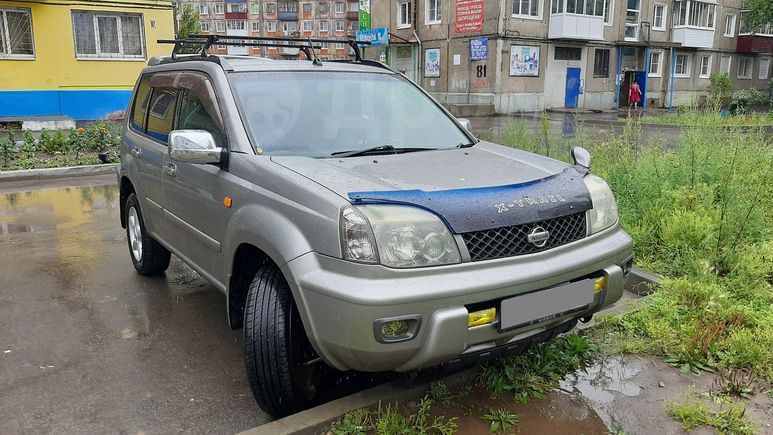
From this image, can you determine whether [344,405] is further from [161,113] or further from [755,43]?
[755,43]

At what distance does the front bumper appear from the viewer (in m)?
2.48

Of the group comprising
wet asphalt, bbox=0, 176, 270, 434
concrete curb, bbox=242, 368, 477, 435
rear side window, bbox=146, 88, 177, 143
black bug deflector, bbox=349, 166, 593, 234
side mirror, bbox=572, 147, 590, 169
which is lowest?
wet asphalt, bbox=0, 176, 270, 434

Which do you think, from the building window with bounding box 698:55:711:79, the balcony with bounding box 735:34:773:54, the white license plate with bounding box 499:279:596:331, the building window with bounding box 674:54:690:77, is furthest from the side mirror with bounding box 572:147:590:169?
the balcony with bounding box 735:34:773:54

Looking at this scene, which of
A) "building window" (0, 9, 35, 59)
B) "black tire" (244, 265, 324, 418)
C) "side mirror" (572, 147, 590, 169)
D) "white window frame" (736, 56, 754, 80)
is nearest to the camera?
"black tire" (244, 265, 324, 418)

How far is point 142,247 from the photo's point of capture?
5.30 m

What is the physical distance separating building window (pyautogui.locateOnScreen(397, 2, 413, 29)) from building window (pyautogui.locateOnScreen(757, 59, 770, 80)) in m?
26.6

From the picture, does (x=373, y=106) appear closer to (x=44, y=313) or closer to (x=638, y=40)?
(x=44, y=313)

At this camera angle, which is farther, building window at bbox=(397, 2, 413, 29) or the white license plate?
building window at bbox=(397, 2, 413, 29)

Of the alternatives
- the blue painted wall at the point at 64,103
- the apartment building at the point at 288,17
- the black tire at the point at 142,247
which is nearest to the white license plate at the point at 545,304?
the black tire at the point at 142,247

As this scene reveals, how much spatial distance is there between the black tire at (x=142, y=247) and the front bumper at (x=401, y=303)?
2.92 m

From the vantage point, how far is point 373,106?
3963 millimetres

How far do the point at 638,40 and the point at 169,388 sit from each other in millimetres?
38110

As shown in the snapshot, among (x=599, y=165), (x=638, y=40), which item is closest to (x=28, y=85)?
(x=599, y=165)

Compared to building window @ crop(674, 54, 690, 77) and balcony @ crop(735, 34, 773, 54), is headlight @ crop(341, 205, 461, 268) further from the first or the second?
balcony @ crop(735, 34, 773, 54)
